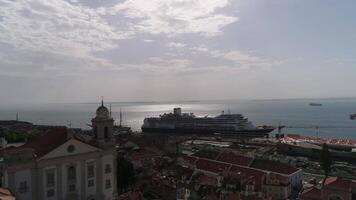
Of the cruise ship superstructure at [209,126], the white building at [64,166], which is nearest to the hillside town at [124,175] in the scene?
the white building at [64,166]

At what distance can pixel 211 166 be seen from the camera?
1670 inches

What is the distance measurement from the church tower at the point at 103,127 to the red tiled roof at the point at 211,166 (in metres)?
14.0

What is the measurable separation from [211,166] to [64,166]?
1896cm


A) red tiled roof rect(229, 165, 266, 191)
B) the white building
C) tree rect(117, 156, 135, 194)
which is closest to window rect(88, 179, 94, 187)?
the white building

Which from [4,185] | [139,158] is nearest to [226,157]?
[139,158]

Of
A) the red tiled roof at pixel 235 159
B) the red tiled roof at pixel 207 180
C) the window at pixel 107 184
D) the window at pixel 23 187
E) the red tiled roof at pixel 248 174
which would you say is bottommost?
the red tiled roof at pixel 207 180

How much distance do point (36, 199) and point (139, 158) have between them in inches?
999

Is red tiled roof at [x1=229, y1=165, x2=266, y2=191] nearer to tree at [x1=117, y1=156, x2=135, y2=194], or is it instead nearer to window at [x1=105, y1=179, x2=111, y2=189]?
tree at [x1=117, y1=156, x2=135, y2=194]

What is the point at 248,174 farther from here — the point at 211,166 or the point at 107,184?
the point at 107,184

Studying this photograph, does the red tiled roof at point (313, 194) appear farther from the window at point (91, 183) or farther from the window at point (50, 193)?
the window at point (50, 193)

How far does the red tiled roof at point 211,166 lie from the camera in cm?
4106

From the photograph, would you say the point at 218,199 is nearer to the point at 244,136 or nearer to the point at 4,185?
the point at 4,185

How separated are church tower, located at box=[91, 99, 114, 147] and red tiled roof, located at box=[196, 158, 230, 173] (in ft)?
46.0

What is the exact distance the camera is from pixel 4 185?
962 inches
